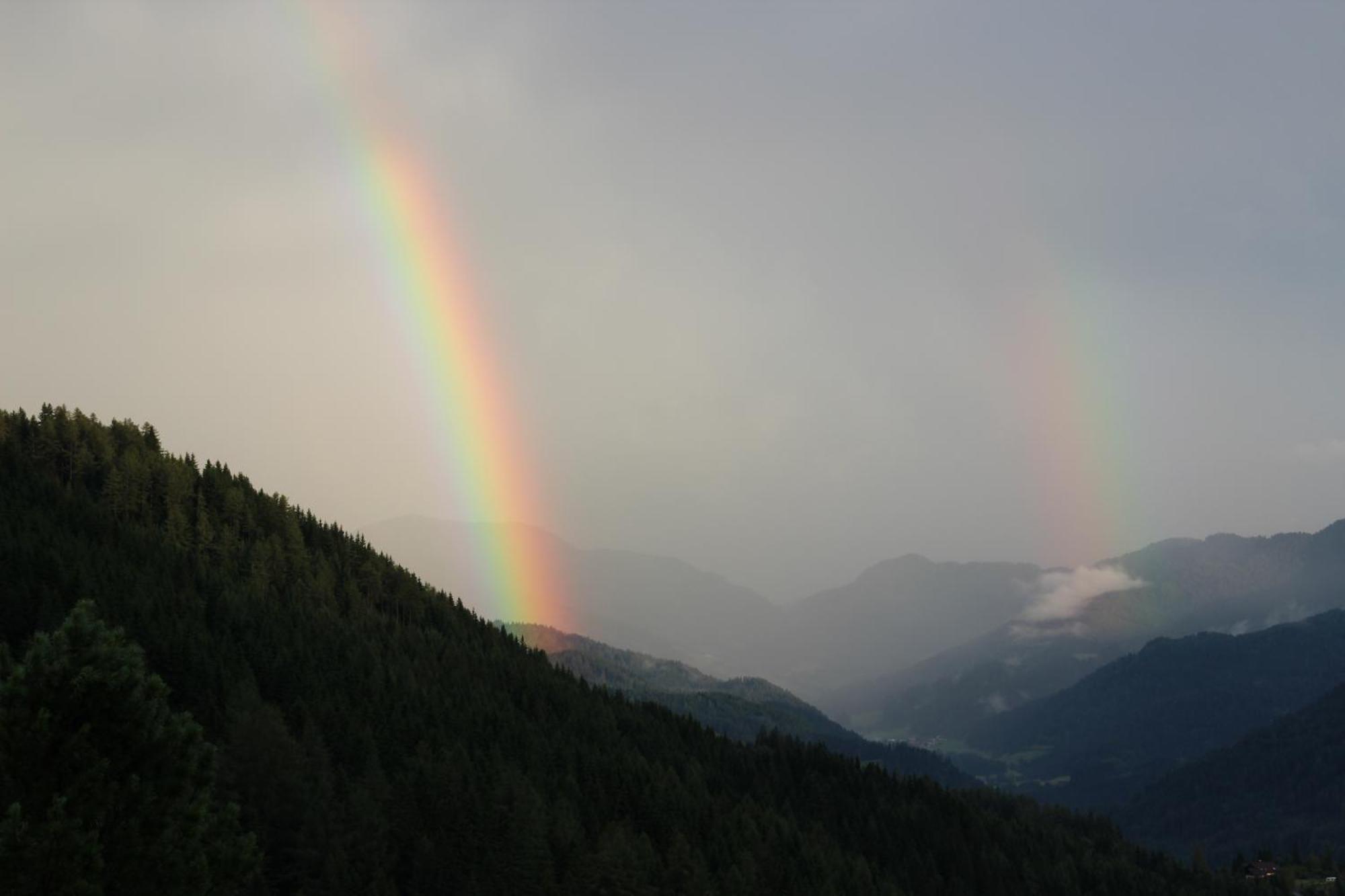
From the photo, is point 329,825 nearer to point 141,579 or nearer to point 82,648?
point 82,648

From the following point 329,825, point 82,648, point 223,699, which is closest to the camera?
point 82,648

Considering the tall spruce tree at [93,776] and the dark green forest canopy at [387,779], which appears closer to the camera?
the tall spruce tree at [93,776]

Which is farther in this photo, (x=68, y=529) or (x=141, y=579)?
(x=68, y=529)

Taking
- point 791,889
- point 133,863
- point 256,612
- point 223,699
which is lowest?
point 791,889

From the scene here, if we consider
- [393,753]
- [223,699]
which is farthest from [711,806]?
[223,699]

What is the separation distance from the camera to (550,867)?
117m

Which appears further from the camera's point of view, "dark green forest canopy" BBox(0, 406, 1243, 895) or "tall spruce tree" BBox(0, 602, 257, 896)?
"dark green forest canopy" BBox(0, 406, 1243, 895)

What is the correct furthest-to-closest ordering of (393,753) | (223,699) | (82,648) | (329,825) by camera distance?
(393,753), (223,699), (329,825), (82,648)

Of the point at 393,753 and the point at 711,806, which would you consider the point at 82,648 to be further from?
the point at 711,806

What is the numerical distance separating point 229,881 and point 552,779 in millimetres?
139591

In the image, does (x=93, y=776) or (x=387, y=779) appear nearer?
(x=93, y=776)

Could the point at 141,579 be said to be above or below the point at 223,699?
above

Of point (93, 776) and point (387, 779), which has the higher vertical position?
point (387, 779)

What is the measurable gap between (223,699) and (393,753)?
93.6 ft
